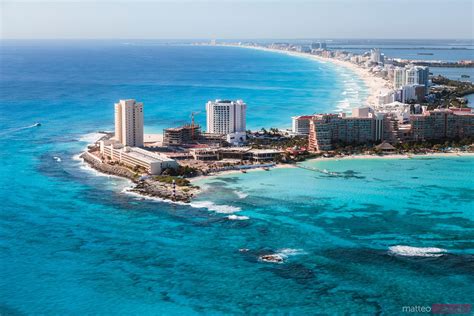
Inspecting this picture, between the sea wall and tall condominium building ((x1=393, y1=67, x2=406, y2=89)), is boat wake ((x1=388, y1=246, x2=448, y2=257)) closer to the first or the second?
the sea wall

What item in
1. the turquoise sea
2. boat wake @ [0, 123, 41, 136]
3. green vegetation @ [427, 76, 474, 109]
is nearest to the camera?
the turquoise sea

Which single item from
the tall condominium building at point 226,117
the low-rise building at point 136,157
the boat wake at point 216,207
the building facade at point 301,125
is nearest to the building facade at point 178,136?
the tall condominium building at point 226,117

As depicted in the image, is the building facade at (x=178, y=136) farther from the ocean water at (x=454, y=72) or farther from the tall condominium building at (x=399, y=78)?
the ocean water at (x=454, y=72)

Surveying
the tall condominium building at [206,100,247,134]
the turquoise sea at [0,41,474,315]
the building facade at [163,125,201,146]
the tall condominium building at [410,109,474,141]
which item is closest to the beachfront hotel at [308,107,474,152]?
the tall condominium building at [410,109,474,141]

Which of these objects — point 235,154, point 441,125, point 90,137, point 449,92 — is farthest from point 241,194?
point 449,92

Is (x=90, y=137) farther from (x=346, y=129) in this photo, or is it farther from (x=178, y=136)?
(x=346, y=129)

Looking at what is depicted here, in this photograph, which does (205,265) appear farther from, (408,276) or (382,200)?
(382,200)
